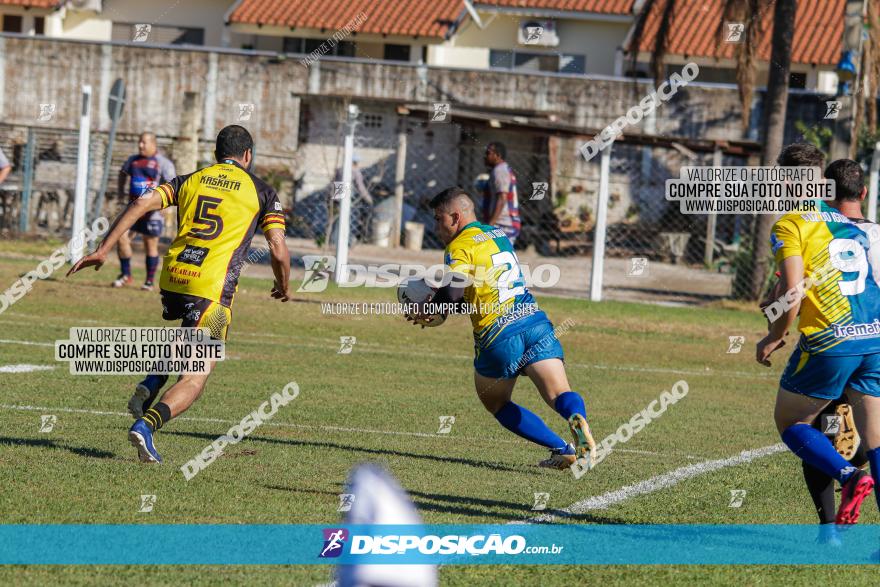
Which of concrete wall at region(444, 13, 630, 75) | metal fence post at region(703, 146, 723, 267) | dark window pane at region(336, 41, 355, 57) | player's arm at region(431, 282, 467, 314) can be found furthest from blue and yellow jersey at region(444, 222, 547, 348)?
dark window pane at region(336, 41, 355, 57)

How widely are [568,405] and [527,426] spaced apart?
0.55 m

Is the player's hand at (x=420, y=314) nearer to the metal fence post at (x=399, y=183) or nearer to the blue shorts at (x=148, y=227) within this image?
the blue shorts at (x=148, y=227)

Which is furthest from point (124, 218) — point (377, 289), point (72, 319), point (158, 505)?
point (377, 289)

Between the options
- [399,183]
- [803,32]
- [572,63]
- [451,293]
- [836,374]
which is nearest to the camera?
[836,374]

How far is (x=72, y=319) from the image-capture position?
616 inches

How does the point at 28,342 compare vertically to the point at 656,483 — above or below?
below

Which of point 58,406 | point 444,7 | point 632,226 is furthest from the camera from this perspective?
point 444,7

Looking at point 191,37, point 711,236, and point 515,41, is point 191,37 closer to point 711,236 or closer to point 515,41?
point 515,41

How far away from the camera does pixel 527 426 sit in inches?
317

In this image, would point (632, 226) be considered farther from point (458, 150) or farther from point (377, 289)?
point (377, 289)

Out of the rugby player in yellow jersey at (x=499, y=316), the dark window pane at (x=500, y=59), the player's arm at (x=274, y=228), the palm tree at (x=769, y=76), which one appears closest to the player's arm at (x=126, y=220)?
the player's arm at (x=274, y=228)

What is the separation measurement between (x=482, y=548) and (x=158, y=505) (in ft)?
5.50

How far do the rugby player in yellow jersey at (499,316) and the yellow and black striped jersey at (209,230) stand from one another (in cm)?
120

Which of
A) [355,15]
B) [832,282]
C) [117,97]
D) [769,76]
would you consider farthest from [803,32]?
[832,282]
